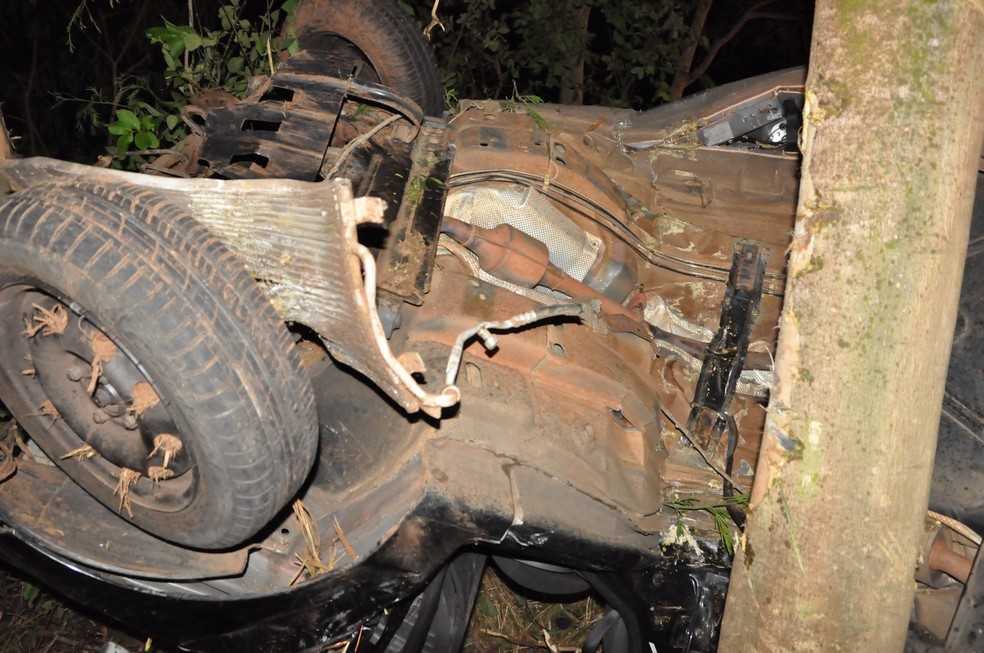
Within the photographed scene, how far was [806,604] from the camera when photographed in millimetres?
1975

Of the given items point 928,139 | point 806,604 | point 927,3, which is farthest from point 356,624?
point 927,3

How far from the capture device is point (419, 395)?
6.09 ft

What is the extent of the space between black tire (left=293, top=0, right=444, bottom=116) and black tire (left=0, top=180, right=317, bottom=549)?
5.83 feet

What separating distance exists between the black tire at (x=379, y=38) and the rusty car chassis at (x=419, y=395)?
60 centimetres

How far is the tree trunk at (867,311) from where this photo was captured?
1.87m

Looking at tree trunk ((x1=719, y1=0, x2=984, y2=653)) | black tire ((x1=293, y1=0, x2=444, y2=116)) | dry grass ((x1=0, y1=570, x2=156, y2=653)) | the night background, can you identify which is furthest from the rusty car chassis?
the night background

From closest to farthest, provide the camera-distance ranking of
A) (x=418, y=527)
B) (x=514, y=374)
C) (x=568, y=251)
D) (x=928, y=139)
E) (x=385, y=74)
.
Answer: (x=928, y=139)
(x=418, y=527)
(x=514, y=374)
(x=568, y=251)
(x=385, y=74)

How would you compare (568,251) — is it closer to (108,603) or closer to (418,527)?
(418,527)

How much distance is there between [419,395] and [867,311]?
1.05 metres

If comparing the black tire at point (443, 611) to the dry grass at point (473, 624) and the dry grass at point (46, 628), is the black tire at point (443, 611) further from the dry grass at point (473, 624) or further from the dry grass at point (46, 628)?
the dry grass at point (46, 628)

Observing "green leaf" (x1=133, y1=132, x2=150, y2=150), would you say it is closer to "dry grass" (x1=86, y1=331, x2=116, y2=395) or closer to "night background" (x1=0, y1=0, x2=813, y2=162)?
"dry grass" (x1=86, y1=331, x2=116, y2=395)

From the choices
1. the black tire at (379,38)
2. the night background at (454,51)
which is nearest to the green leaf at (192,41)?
the black tire at (379,38)

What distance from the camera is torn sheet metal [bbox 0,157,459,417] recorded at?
1813 millimetres

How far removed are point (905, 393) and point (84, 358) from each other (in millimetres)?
2038
